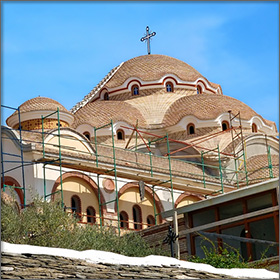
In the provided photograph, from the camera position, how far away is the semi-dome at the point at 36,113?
90.9ft

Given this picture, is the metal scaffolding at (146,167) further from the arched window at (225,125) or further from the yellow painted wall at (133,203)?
the arched window at (225,125)

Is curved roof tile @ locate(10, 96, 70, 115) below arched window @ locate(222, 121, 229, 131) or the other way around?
below

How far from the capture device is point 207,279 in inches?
512

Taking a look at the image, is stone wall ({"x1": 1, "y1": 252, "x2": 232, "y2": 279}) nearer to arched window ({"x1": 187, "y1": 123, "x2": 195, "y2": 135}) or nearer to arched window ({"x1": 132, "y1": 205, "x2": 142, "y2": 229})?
arched window ({"x1": 132, "y1": 205, "x2": 142, "y2": 229})

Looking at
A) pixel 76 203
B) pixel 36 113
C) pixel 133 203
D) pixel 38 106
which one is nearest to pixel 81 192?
pixel 76 203

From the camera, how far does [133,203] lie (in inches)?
1038

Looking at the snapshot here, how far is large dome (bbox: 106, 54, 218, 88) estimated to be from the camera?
4022 centimetres

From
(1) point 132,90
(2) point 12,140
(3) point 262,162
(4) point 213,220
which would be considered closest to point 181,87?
(1) point 132,90

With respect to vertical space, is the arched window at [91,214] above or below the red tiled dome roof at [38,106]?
below

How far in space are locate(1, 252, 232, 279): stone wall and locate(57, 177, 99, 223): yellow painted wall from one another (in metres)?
11.4

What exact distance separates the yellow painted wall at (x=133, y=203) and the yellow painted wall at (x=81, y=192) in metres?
1.35

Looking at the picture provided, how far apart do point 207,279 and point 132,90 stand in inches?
1087

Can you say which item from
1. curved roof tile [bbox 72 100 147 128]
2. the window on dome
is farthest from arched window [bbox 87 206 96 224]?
the window on dome

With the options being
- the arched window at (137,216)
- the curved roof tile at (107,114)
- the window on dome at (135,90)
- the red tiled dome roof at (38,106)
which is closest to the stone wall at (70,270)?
the arched window at (137,216)
